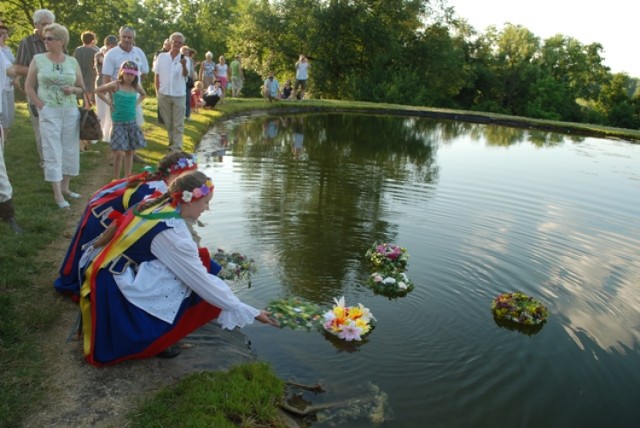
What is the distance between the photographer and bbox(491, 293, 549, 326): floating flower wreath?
5.96 metres

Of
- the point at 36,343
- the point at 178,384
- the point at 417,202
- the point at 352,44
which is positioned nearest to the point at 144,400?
the point at 178,384

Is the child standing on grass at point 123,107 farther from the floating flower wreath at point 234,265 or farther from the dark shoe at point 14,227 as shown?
the floating flower wreath at point 234,265

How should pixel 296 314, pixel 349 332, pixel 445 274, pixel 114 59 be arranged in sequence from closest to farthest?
pixel 349 332, pixel 296 314, pixel 445 274, pixel 114 59

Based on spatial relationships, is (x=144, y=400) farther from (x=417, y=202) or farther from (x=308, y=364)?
(x=417, y=202)

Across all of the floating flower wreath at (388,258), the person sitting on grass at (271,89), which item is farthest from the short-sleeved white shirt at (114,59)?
the person sitting on grass at (271,89)

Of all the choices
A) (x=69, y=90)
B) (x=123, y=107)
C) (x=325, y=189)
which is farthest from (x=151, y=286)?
(x=325, y=189)

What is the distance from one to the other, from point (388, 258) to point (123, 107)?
4.38 m

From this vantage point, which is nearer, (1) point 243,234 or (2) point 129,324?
(2) point 129,324

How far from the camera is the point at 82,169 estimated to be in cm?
896

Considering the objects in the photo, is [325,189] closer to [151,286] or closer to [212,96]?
[151,286]

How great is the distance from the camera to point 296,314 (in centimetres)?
554

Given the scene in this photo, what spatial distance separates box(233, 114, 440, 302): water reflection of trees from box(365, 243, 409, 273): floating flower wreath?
0.30 meters

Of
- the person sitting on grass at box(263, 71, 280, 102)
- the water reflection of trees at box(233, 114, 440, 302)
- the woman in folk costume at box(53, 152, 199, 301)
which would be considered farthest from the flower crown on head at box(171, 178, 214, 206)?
the person sitting on grass at box(263, 71, 280, 102)

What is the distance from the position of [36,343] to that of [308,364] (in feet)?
7.24
